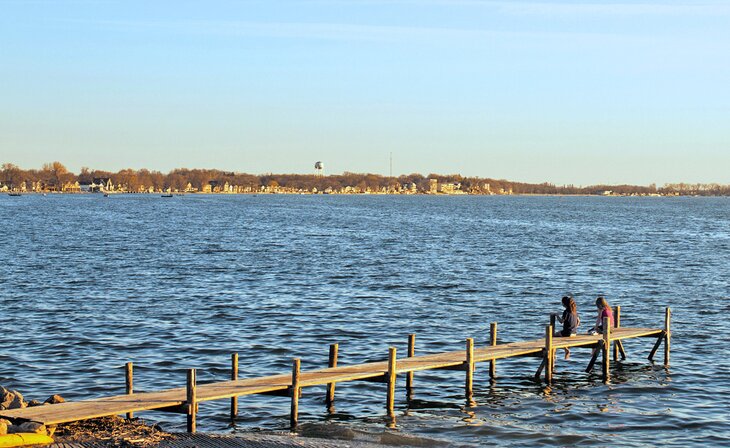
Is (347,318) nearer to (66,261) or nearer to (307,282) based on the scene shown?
(307,282)

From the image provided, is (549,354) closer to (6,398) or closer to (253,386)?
(253,386)

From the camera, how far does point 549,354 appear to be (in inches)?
1112

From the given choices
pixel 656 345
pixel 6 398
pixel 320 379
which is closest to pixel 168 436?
pixel 6 398

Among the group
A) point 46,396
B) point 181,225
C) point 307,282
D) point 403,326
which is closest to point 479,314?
point 403,326

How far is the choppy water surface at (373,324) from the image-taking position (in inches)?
975

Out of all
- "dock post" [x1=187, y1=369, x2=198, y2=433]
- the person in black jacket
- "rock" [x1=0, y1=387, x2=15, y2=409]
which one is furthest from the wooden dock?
"rock" [x1=0, y1=387, x2=15, y2=409]

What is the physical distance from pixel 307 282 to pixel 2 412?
34112 millimetres

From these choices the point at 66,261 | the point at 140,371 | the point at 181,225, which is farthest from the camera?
the point at 181,225

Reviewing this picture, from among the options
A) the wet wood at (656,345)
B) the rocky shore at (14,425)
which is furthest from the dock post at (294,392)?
the wet wood at (656,345)

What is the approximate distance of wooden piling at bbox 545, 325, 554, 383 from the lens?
1099 inches

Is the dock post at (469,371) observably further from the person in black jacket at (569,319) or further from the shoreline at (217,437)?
the person in black jacket at (569,319)

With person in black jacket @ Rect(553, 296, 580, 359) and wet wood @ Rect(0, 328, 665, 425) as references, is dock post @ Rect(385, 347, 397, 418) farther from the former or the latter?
person in black jacket @ Rect(553, 296, 580, 359)

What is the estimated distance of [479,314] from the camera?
42.0 m

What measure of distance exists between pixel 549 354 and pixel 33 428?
15.3 m
